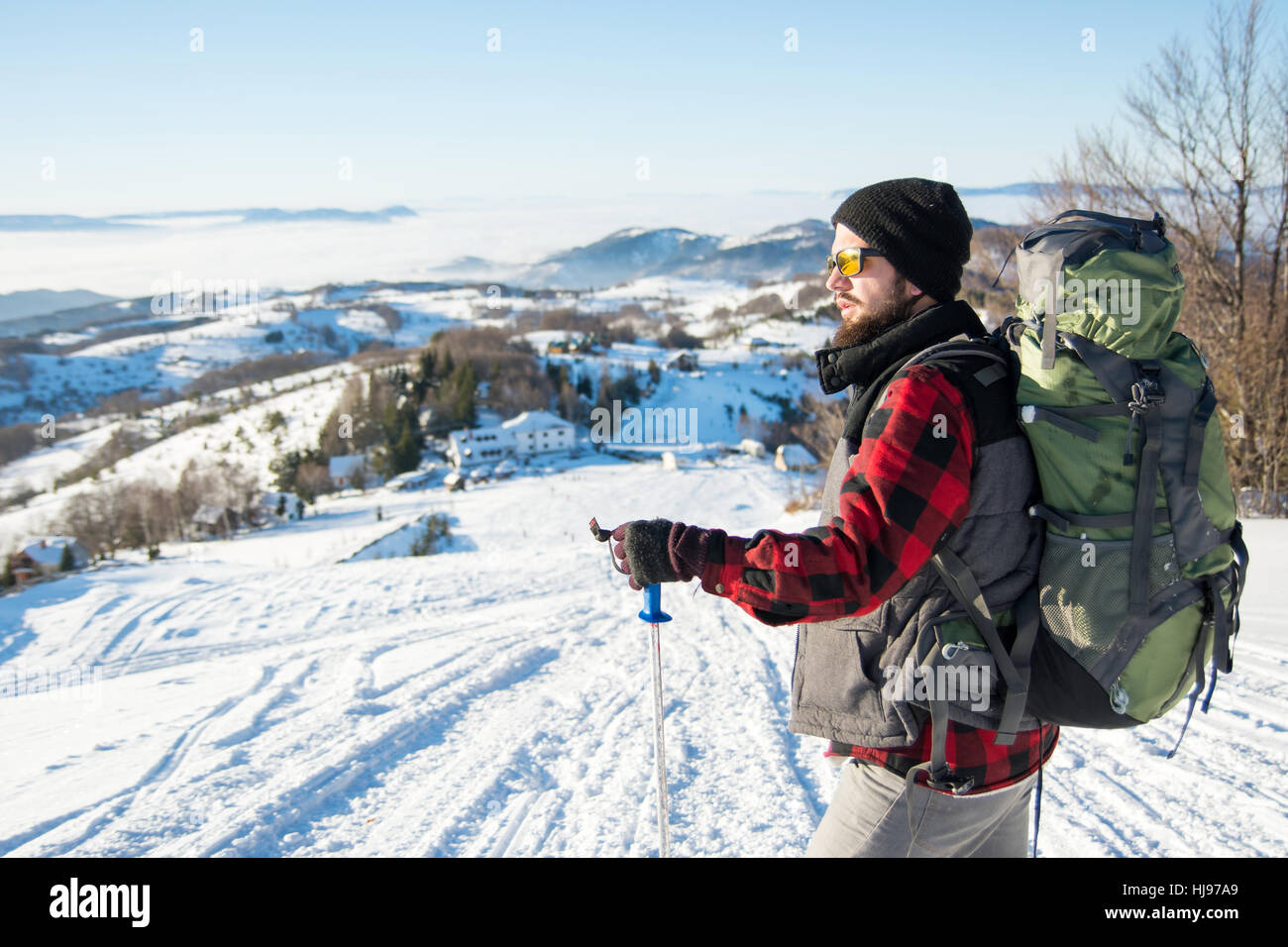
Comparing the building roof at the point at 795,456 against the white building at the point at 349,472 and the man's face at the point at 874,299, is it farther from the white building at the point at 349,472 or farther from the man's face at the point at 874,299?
the man's face at the point at 874,299

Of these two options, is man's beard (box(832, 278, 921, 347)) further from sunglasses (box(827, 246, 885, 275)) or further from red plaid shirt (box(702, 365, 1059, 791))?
red plaid shirt (box(702, 365, 1059, 791))

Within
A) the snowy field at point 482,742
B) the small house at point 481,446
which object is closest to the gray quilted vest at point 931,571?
the snowy field at point 482,742

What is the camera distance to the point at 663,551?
5.49 feet

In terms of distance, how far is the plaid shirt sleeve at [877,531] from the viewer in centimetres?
156

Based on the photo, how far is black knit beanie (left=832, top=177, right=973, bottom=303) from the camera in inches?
75.0

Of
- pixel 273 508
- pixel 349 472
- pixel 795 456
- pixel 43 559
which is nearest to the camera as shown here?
pixel 43 559

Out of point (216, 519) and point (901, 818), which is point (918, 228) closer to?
point (901, 818)

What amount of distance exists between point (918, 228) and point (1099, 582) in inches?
37.7

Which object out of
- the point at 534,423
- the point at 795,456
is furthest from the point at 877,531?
the point at 534,423

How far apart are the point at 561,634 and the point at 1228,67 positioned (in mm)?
15490

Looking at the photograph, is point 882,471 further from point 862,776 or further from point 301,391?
point 301,391

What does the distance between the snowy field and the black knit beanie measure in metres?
2.82
